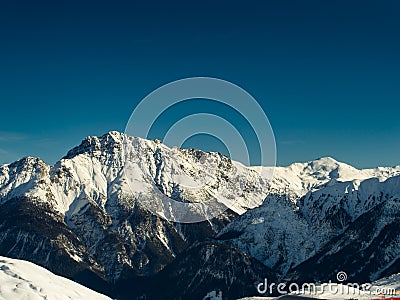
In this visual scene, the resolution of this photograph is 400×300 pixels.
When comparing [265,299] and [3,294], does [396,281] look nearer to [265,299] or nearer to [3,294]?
[265,299]

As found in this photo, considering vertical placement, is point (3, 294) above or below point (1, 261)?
below

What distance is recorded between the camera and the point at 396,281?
607ft

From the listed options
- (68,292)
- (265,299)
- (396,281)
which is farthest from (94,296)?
(396,281)

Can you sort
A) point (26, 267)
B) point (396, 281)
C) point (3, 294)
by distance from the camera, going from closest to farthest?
1. point (3, 294)
2. point (26, 267)
3. point (396, 281)

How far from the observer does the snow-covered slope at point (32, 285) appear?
142 meters

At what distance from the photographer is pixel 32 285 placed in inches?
5832

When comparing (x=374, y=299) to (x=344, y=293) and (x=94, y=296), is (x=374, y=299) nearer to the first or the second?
(x=344, y=293)

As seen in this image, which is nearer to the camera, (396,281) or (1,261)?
(1,261)

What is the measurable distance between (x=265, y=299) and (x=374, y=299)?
1579 inches

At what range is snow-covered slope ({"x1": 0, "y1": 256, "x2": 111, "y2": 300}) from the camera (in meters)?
142

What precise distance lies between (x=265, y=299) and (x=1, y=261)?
7968 cm

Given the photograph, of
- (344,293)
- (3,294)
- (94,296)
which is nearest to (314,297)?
(344,293)

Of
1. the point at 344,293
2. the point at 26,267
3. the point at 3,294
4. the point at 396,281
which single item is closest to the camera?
the point at 3,294

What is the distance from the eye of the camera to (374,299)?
5640 inches
